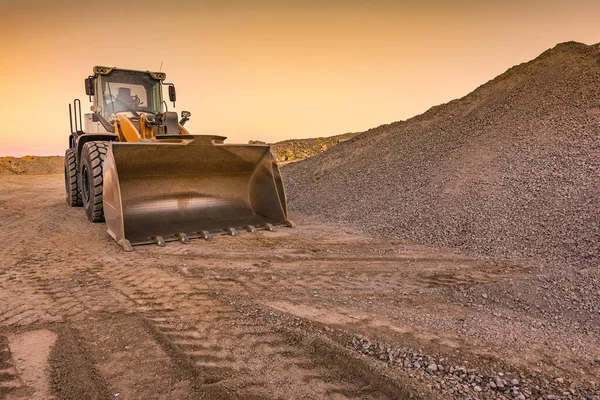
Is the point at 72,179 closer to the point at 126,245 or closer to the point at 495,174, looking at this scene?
the point at 126,245

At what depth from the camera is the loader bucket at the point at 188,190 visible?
18.2 feet

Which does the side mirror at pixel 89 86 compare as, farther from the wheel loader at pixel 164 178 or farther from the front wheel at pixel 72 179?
the front wheel at pixel 72 179

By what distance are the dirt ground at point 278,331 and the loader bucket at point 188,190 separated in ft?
2.89

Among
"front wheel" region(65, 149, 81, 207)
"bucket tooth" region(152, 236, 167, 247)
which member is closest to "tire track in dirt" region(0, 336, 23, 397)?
"bucket tooth" region(152, 236, 167, 247)

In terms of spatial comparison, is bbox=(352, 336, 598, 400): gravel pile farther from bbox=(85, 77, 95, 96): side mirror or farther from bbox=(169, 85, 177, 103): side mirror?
bbox=(85, 77, 95, 96): side mirror

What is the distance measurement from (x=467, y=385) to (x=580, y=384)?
0.63m

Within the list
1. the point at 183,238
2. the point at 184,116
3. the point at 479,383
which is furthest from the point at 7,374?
the point at 184,116

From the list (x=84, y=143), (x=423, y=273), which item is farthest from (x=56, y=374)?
(x=84, y=143)

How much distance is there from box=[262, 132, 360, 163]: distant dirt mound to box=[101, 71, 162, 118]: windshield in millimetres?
23985

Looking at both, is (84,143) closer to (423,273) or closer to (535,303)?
(423,273)

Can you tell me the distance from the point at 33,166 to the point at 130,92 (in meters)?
23.9

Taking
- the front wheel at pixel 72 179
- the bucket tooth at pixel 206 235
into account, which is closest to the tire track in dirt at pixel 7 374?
the bucket tooth at pixel 206 235

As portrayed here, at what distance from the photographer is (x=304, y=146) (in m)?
39.3

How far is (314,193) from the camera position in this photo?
10047 mm
